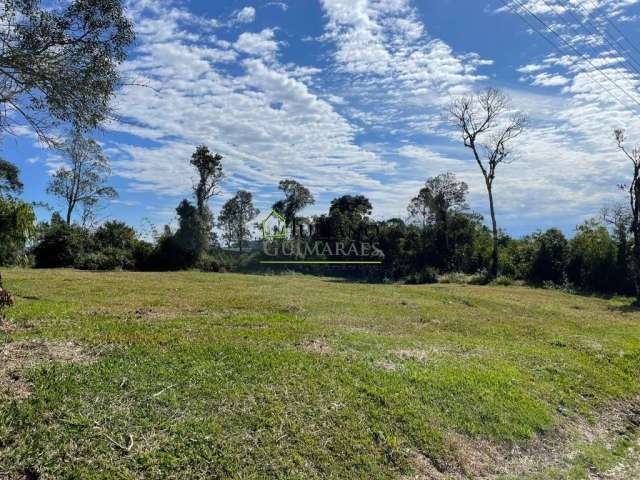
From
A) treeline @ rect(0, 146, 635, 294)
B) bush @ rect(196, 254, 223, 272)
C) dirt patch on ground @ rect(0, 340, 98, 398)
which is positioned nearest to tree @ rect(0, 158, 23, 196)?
treeline @ rect(0, 146, 635, 294)

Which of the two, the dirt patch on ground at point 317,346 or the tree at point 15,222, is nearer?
the dirt patch on ground at point 317,346

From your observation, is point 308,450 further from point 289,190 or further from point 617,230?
point 289,190

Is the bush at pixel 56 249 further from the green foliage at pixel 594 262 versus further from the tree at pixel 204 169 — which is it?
the green foliage at pixel 594 262

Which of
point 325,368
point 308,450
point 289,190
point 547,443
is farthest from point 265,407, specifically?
point 289,190

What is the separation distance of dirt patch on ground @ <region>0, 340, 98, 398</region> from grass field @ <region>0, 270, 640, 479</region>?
20 millimetres

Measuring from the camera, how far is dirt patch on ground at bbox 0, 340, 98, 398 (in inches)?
144

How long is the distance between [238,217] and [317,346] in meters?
25.7

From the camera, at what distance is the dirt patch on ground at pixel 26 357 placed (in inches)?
144

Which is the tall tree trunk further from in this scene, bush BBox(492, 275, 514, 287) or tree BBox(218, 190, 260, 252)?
tree BBox(218, 190, 260, 252)

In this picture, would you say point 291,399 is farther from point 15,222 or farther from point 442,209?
point 442,209

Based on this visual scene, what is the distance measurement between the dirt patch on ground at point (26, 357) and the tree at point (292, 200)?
26821 mm

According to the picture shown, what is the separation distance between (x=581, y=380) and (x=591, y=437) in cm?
170

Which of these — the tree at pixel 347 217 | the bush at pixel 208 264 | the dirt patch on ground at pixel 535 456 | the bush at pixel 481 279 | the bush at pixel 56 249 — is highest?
the tree at pixel 347 217

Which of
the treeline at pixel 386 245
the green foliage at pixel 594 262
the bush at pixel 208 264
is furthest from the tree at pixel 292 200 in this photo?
the green foliage at pixel 594 262
